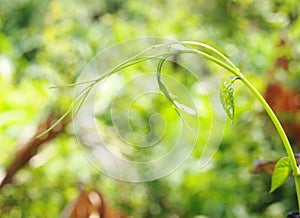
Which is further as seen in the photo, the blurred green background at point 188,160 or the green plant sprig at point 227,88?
the blurred green background at point 188,160

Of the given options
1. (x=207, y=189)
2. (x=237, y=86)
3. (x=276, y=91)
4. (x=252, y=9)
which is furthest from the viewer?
(x=252, y=9)

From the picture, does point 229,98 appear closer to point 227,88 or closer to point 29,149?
point 227,88

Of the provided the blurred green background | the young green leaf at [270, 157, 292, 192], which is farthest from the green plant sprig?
the blurred green background

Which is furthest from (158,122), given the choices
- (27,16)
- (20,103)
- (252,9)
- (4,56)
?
(27,16)

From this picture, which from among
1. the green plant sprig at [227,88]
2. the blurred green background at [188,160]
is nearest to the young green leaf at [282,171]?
the green plant sprig at [227,88]

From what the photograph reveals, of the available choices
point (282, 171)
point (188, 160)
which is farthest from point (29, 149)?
point (282, 171)

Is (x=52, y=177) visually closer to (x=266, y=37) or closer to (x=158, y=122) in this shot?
(x=158, y=122)

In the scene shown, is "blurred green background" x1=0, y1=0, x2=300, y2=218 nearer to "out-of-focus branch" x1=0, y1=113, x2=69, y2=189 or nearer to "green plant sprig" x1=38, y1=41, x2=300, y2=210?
"out-of-focus branch" x1=0, y1=113, x2=69, y2=189

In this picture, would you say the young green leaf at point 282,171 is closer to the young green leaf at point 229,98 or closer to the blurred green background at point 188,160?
the young green leaf at point 229,98
